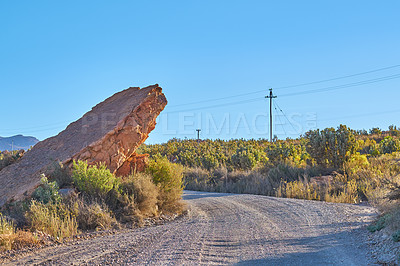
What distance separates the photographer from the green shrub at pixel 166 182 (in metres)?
11.9

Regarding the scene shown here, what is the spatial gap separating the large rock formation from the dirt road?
3.19m

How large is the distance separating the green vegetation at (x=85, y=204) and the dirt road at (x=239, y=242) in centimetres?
84

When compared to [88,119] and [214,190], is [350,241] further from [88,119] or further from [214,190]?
[214,190]

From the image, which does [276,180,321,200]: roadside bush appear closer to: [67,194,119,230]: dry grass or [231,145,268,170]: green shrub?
[67,194,119,230]: dry grass

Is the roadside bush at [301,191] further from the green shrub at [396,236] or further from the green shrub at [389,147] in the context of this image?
the green shrub at [389,147]

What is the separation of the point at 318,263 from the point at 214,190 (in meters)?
14.0

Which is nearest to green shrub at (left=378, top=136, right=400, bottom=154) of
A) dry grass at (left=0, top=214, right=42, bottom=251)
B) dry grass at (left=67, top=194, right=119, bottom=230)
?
dry grass at (left=67, top=194, right=119, bottom=230)

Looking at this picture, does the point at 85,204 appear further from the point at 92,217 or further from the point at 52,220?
the point at 52,220

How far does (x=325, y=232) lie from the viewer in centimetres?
834

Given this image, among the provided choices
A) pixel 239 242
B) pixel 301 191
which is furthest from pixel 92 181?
pixel 301 191

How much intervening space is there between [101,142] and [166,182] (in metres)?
2.57

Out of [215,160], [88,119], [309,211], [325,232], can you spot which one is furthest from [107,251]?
[215,160]

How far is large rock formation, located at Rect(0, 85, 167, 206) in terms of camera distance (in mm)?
11297

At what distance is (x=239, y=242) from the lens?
7.49m
